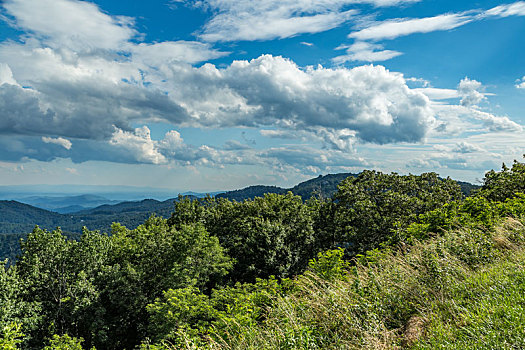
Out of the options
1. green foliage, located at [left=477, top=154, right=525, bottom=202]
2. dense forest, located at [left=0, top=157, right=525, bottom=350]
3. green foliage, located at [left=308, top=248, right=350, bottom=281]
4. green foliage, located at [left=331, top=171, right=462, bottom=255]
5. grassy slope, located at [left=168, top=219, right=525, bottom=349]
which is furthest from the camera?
green foliage, located at [left=331, top=171, right=462, bottom=255]

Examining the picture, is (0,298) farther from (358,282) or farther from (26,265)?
(358,282)

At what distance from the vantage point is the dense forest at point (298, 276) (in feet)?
21.0

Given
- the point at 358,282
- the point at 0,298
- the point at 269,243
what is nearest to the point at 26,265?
the point at 0,298

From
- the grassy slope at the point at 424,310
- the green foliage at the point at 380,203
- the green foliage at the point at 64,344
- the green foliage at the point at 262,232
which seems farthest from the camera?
the green foliage at the point at 262,232

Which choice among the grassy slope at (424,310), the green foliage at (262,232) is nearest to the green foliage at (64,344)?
the green foliage at (262,232)

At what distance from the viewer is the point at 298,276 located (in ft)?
41.8

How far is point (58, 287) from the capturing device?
30719mm

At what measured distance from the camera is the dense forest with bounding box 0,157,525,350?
252 inches

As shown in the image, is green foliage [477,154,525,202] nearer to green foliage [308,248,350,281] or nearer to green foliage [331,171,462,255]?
green foliage [331,171,462,255]

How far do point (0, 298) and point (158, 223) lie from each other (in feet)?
67.2

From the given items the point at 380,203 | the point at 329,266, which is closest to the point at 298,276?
the point at 329,266

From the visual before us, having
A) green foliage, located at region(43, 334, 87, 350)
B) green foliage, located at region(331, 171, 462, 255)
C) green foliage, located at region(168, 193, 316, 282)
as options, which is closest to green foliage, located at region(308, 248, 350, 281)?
green foliage, located at region(331, 171, 462, 255)

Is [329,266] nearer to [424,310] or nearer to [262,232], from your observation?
[424,310]

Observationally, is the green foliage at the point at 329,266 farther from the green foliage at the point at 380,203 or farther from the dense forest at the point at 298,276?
the green foliage at the point at 380,203
